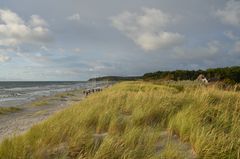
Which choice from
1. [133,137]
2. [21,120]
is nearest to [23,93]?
[21,120]

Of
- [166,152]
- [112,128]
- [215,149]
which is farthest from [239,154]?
[112,128]

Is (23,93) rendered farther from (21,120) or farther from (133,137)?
(133,137)

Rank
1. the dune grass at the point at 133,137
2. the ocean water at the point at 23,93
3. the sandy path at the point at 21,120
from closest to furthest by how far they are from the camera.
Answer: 1. the dune grass at the point at 133,137
2. the sandy path at the point at 21,120
3. the ocean water at the point at 23,93

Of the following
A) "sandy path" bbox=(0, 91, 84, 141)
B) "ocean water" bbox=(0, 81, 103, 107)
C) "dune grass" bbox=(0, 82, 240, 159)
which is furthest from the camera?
"ocean water" bbox=(0, 81, 103, 107)

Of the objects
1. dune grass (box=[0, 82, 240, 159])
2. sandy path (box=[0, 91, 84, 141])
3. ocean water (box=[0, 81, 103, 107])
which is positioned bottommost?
ocean water (box=[0, 81, 103, 107])

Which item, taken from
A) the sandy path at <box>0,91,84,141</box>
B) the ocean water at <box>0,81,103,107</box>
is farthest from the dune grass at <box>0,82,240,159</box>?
the ocean water at <box>0,81,103,107</box>

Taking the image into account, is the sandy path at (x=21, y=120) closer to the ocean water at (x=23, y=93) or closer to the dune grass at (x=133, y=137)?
the dune grass at (x=133, y=137)

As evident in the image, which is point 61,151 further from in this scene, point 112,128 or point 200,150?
point 200,150

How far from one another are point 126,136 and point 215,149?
149 cm

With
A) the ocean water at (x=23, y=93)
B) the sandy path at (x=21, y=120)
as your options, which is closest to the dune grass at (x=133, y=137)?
the sandy path at (x=21, y=120)

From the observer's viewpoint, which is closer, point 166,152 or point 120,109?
point 166,152

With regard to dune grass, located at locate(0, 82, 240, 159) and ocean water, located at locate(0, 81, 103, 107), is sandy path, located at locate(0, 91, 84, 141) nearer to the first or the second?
dune grass, located at locate(0, 82, 240, 159)

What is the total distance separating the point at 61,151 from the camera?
482 cm

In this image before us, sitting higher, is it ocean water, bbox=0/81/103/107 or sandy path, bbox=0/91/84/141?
sandy path, bbox=0/91/84/141
